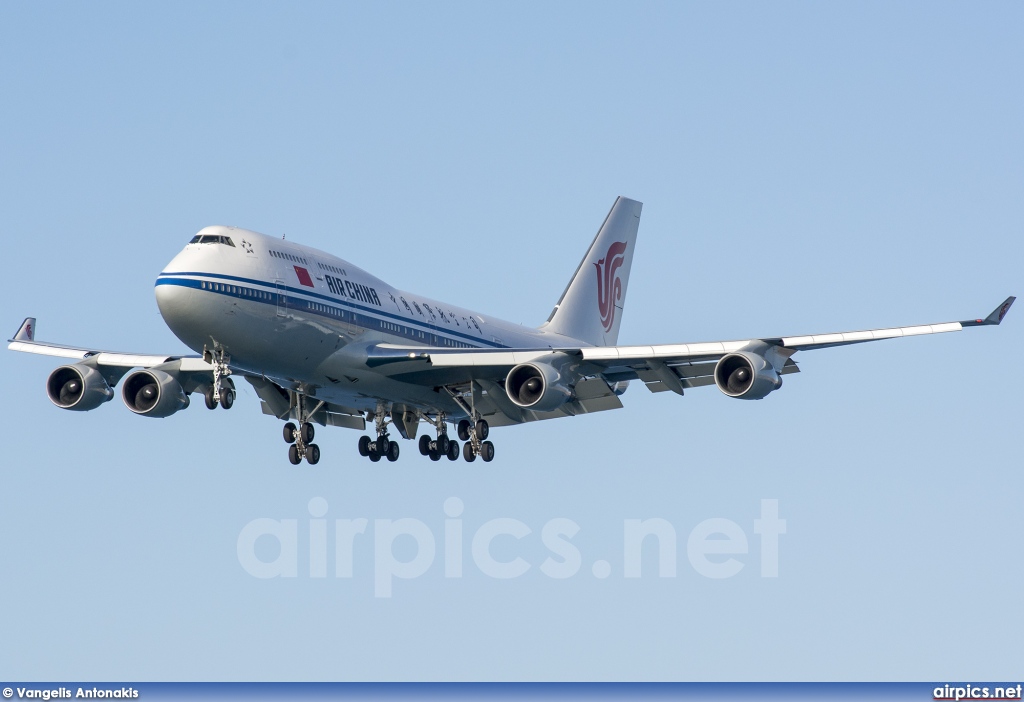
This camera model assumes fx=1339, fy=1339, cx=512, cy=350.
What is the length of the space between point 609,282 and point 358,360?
80.2ft

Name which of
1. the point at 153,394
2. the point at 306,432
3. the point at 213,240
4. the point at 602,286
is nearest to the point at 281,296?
the point at 213,240

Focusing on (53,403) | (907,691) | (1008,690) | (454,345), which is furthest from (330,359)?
(907,691)

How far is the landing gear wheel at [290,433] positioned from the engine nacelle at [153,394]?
390cm

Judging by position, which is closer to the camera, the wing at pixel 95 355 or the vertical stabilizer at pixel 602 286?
the wing at pixel 95 355

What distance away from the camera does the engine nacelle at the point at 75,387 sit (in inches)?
1934

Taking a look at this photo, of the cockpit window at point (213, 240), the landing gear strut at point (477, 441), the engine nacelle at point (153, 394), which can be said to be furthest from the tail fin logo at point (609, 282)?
the cockpit window at point (213, 240)

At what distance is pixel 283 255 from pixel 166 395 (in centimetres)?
903

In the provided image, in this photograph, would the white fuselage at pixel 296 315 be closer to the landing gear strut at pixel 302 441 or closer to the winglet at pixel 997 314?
the landing gear strut at pixel 302 441

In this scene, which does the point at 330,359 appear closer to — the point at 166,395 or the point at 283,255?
the point at 283,255

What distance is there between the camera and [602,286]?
216 ft

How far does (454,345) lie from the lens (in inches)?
1962

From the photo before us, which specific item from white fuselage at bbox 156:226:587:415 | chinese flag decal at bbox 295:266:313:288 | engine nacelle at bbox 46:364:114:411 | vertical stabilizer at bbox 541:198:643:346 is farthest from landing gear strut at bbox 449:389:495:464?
engine nacelle at bbox 46:364:114:411

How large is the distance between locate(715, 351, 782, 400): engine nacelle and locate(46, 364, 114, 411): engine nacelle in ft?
75.2

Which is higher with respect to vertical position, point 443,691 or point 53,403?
point 53,403
